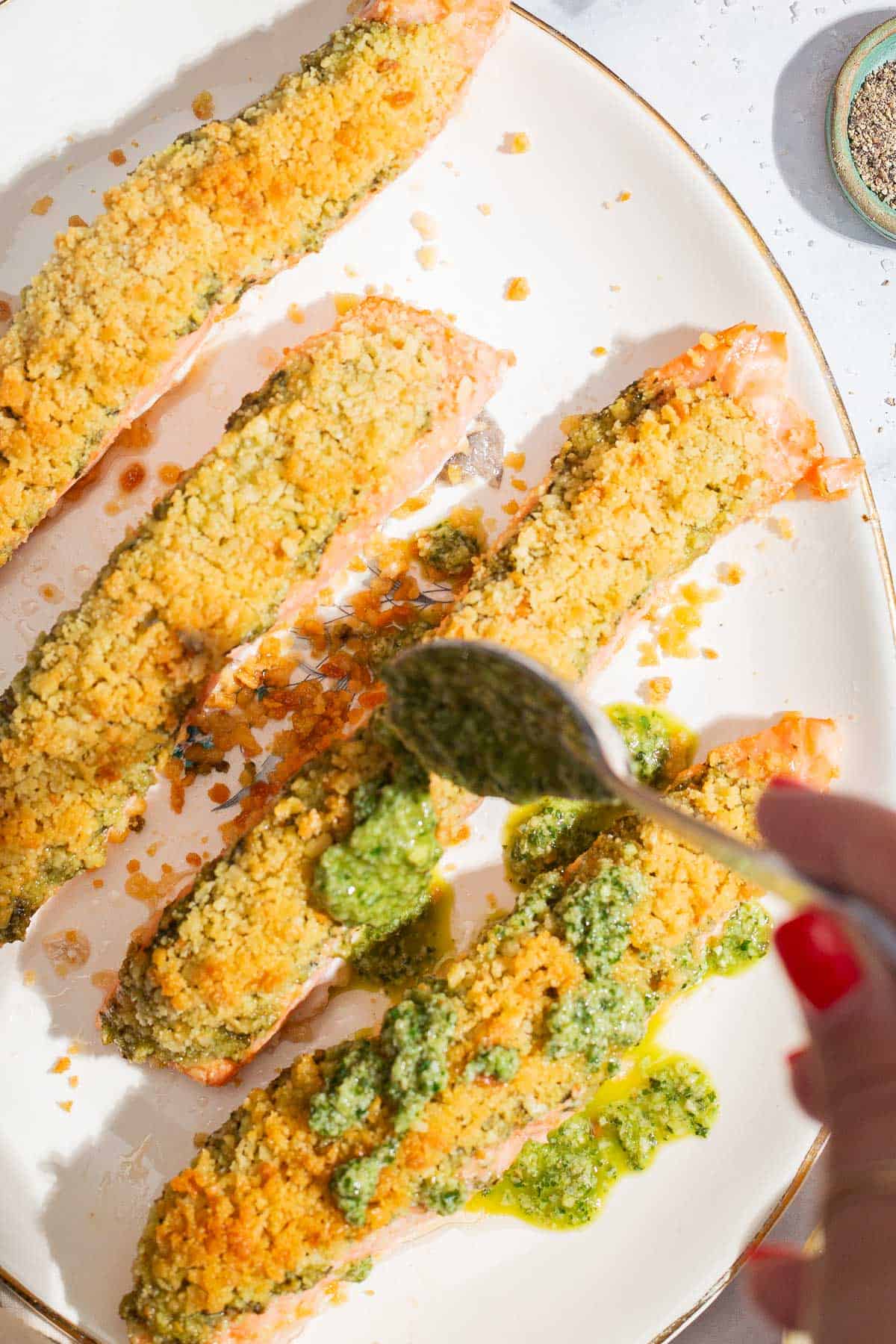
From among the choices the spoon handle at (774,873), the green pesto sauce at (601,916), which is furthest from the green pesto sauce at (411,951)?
the spoon handle at (774,873)

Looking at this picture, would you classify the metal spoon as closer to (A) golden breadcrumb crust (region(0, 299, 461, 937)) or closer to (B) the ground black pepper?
(A) golden breadcrumb crust (region(0, 299, 461, 937))

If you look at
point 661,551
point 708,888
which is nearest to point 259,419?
point 661,551

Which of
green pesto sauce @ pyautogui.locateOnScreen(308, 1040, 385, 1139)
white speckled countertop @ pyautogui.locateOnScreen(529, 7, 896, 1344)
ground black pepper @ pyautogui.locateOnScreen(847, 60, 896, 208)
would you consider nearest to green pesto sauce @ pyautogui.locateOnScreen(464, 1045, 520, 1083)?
green pesto sauce @ pyautogui.locateOnScreen(308, 1040, 385, 1139)

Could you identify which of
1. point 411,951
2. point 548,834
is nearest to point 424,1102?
point 411,951

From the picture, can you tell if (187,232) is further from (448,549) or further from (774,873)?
(774,873)

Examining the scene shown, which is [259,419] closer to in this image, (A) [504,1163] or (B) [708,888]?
(B) [708,888]

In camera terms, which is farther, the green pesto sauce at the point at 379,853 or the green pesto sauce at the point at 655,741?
the green pesto sauce at the point at 655,741

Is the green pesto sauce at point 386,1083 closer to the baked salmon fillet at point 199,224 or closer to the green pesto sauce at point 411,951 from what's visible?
the green pesto sauce at point 411,951
